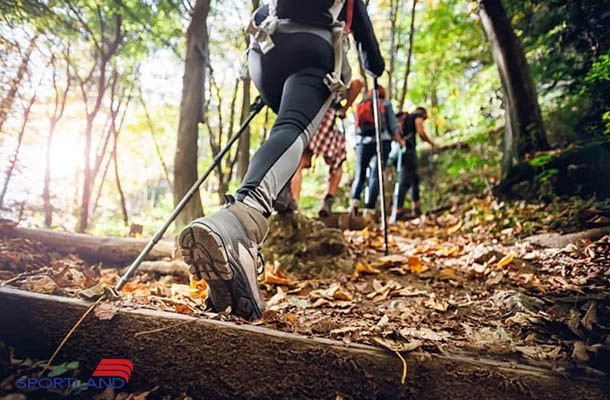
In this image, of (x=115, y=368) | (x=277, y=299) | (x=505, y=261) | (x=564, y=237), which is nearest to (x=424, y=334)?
(x=277, y=299)

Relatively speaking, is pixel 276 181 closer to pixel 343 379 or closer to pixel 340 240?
pixel 343 379

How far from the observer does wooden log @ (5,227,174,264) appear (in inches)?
99.3

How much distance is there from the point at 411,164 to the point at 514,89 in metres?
2.28

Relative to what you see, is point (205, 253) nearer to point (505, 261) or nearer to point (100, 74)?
point (505, 261)

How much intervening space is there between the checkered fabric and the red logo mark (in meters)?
2.87

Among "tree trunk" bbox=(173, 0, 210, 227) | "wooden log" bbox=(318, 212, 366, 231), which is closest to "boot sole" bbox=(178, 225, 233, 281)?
"wooden log" bbox=(318, 212, 366, 231)

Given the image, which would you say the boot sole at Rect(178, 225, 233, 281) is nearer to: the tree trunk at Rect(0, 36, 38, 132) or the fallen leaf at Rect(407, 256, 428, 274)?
the tree trunk at Rect(0, 36, 38, 132)

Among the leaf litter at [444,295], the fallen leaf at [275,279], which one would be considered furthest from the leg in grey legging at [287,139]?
the fallen leaf at [275,279]

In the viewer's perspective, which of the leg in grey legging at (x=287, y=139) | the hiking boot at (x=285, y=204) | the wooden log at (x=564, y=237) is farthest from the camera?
the hiking boot at (x=285, y=204)

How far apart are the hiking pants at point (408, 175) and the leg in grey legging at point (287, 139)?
5.08 m

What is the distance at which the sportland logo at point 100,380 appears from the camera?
86cm

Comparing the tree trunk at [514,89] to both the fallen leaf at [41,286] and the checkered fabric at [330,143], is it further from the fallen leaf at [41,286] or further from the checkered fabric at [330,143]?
the fallen leaf at [41,286]

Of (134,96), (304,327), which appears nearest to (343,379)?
(304,327)

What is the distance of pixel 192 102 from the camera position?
5.59 metres
